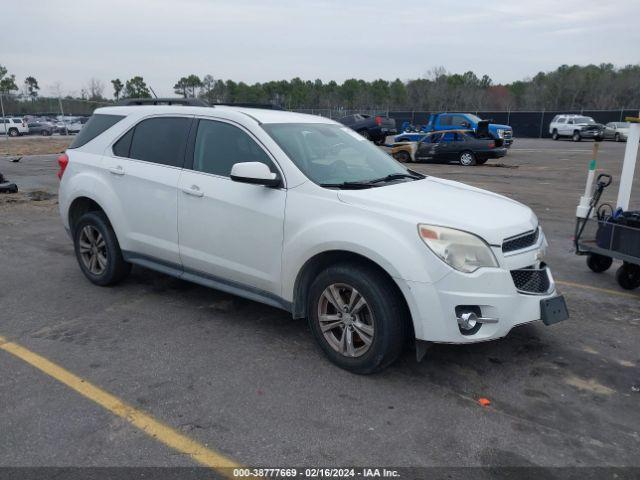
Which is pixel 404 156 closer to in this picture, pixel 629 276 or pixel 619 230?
pixel 629 276

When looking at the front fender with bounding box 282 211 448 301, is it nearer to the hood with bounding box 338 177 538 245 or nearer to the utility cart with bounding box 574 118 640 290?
the hood with bounding box 338 177 538 245

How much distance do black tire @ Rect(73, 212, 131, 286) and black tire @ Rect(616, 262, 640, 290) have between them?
5.12 meters

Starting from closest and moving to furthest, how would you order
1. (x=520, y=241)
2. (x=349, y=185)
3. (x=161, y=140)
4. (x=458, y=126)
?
(x=520, y=241)
(x=349, y=185)
(x=161, y=140)
(x=458, y=126)

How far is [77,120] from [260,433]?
5172 centimetres

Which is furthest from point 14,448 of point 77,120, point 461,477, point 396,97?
point 396,97


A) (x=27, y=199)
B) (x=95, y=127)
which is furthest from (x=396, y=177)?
(x=27, y=199)

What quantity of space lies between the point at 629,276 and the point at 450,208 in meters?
3.07

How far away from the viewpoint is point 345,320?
3834 mm

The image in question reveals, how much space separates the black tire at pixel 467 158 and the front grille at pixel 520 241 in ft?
57.9

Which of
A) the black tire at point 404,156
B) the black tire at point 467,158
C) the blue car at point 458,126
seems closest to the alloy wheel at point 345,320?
the black tire at point 467,158

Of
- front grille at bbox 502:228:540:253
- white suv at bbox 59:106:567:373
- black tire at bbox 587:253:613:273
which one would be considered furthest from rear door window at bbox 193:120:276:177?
black tire at bbox 587:253:613:273

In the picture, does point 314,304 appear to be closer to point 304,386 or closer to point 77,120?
point 304,386

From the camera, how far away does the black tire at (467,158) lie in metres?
21.0

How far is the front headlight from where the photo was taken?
3.48 metres
